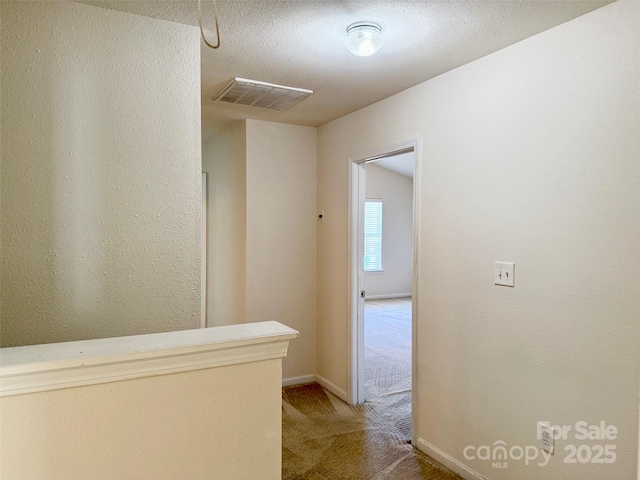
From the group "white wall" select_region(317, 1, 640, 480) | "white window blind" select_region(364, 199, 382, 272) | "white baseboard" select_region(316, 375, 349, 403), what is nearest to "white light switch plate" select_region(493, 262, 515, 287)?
"white wall" select_region(317, 1, 640, 480)

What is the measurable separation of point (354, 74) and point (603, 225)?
158cm

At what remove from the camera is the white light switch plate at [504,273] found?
2168 millimetres

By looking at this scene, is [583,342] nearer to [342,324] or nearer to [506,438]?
[506,438]

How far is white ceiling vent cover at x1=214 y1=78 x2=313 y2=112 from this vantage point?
2.78m

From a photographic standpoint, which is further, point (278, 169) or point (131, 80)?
point (278, 169)

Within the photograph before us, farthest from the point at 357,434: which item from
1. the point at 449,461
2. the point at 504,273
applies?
the point at 504,273

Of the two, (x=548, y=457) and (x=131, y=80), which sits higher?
(x=131, y=80)

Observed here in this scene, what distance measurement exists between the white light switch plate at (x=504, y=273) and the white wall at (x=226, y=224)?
2163 mm

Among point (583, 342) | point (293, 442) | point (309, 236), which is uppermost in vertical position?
point (309, 236)

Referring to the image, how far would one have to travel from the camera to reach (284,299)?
12.6ft

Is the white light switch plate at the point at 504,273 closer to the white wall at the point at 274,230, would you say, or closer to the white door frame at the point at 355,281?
the white door frame at the point at 355,281

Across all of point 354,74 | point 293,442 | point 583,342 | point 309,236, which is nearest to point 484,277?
point 583,342

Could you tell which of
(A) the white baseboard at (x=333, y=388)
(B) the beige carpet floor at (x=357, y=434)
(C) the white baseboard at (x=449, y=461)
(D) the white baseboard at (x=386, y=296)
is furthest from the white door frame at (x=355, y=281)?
(D) the white baseboard at (x=386, y=296)

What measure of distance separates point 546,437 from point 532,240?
93cm
